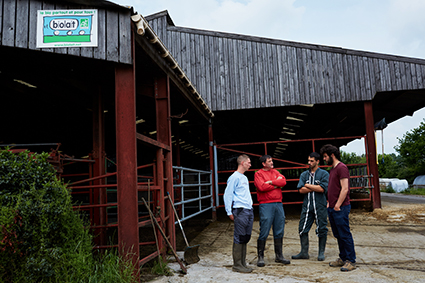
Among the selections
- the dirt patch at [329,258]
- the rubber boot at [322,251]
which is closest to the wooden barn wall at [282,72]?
the dirt patch at [329,258]

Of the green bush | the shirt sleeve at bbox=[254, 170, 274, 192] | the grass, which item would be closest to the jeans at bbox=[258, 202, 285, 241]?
the shirt sleeve at bbox=[254, 170, 274, 192]

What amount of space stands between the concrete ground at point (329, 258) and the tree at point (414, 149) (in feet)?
132

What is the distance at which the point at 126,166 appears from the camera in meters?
4.30

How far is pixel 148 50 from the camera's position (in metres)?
5.13

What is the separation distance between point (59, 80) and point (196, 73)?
583cm

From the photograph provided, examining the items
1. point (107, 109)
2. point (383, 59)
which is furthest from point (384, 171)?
point (107, 109)

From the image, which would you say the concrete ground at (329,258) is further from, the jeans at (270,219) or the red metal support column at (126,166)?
the red metal support column at (126,166)

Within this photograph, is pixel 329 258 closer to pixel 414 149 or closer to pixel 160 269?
pixel 160 269

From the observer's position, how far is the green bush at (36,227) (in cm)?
333

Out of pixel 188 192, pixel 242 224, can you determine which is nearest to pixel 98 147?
pixel 242 224

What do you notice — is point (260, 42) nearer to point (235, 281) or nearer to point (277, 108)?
point (277, 108)

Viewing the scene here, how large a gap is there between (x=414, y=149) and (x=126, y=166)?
48388 millimetres

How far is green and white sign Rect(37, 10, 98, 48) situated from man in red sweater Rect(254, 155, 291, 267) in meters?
3.04

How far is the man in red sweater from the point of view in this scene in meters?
5.39
